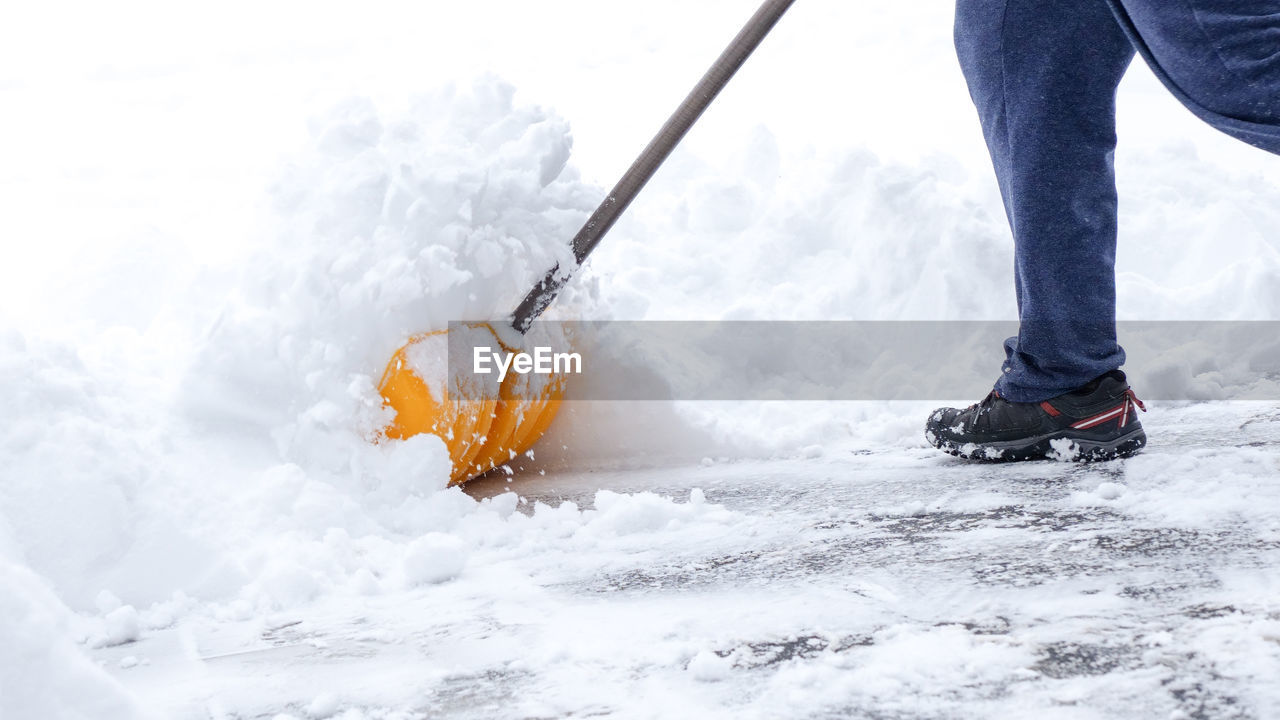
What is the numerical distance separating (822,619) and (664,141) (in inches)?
50.5

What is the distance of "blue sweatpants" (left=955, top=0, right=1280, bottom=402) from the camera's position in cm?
181

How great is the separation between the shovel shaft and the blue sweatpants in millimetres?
425

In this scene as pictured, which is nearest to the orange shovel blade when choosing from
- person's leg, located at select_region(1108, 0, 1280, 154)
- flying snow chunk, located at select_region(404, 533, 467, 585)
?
flying snow chunk, located at select_region(404, 533, 467, 585)

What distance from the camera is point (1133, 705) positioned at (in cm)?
88

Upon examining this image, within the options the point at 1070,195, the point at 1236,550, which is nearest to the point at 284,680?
the point at 1236,550

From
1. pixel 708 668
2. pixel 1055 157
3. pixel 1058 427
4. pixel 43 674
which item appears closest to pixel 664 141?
pixel 1055 157

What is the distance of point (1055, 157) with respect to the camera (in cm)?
186

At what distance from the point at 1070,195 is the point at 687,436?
40.2 inches

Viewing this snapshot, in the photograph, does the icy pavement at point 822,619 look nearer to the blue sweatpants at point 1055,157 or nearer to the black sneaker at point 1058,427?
the black sneaker at point 1058,427

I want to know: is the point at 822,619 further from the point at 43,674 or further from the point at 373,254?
the point at 373,254

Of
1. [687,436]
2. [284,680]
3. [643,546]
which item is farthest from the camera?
[687,436]

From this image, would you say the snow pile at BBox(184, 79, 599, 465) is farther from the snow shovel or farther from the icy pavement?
the icy pavement

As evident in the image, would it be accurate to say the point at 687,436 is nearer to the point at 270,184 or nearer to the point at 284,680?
the point at 270,184

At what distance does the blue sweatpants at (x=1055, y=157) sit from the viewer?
181 centimetres
